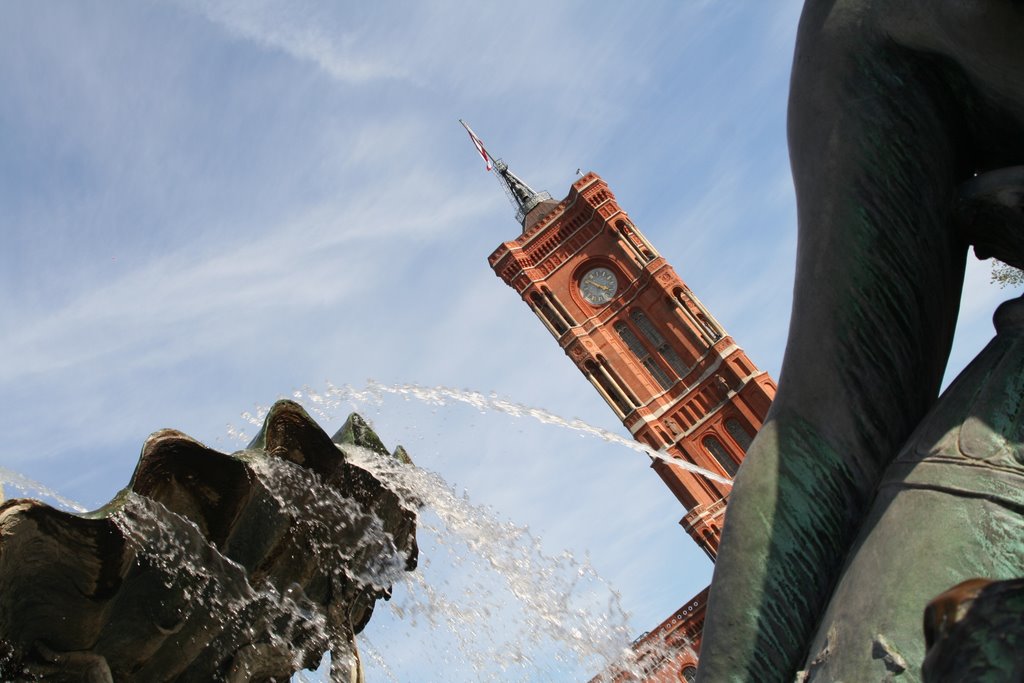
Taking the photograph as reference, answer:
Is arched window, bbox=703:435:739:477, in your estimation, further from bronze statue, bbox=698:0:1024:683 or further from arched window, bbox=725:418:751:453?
bronze statue, bbox=698:0:1024:683

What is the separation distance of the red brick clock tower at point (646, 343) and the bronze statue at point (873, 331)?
34.0 metres

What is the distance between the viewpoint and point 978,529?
118 centimetres

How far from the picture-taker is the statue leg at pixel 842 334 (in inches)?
53.8

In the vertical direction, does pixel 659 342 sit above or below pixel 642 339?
below

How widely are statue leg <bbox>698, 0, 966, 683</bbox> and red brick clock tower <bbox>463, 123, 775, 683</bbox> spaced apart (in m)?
34.0

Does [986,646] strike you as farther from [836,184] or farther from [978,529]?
[836,184]

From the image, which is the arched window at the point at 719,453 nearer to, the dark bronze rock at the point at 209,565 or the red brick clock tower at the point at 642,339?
the red brick clock tower at the point at 642,339

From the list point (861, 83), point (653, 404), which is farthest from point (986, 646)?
point (653, 404)

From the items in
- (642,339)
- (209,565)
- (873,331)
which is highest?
(642,339)

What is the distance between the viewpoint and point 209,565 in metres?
2.98

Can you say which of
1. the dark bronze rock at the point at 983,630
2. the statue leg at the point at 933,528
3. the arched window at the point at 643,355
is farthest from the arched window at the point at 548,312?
the dark bronze rock at the point at 983,630

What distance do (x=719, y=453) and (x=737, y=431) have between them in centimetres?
99

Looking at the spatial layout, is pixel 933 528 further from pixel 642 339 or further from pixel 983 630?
pixel 642 339

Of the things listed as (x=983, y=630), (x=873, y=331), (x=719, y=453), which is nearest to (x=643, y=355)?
(x=719, y=453)
